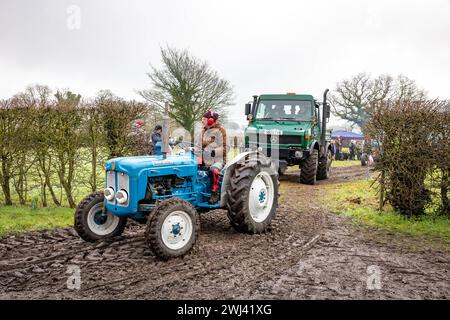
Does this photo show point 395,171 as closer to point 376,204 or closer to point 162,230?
point 376,204

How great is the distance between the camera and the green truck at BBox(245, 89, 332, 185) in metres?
11.0

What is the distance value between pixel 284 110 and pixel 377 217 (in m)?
5.16

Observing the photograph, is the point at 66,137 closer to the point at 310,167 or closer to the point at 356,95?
the point at 310,167

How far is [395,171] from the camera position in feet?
22.6

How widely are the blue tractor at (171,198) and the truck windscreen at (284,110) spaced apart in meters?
5.29

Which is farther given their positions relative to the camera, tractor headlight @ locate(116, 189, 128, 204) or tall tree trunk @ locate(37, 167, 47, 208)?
tall tree trunk @ locate(37, 167, 47, 208)

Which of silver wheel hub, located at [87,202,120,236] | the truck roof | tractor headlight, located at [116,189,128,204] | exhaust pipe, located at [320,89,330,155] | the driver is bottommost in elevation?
silver wheel hub, located at [87,202,120,236]

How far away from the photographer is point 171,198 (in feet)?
15.6

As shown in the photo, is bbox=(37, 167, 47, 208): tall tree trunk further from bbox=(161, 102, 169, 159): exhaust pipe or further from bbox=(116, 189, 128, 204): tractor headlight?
bbox=(161, 102, 169, 159): exhaust pipe

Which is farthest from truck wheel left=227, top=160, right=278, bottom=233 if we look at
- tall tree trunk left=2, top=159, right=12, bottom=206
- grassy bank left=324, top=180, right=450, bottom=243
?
tall tree trunk left=2, top=159, right=12, bottom=206

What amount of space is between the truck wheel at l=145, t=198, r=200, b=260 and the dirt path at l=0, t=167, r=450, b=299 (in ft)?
0.48

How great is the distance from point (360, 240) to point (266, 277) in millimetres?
2241

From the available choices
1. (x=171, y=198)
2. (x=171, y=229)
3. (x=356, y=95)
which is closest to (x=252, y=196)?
(x=171, y=198)
